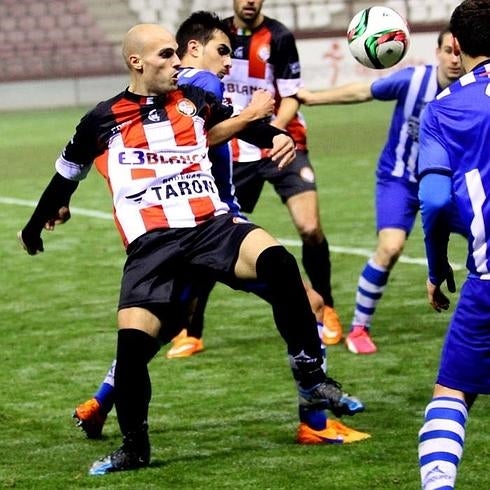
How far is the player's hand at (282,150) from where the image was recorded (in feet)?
20.5

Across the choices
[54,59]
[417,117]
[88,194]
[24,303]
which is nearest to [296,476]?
[417,117]

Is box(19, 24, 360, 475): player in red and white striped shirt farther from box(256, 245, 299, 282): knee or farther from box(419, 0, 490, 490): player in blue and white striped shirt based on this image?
box(419, 0, 490, 490): player in blue and white striped shirt

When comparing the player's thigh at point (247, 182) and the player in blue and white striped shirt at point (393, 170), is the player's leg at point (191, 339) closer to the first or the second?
the player's thigh at point (247, 182)

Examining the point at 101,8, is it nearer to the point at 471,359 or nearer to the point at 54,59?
the point at 54,59

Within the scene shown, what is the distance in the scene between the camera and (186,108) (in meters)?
6.16

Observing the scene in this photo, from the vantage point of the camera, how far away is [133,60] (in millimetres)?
6102

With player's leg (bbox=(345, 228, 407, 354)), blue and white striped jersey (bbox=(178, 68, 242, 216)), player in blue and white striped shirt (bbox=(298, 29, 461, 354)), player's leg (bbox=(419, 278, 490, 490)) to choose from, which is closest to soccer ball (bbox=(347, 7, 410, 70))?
blue and white striped jersey (bbox=(178, 68, 242, 216))

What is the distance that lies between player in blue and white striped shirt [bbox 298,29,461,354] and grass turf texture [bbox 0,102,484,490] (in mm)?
258

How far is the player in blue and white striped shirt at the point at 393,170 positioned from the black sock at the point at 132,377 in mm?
2793

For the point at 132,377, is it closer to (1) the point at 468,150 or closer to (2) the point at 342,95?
(1) the point at 468,150

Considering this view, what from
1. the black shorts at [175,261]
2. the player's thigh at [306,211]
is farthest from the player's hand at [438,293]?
the player's thigh at [306,211]

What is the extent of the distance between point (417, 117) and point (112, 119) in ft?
9.46

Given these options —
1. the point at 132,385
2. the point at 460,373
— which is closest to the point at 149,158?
the point at 132,385

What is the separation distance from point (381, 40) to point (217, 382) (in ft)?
6.79
